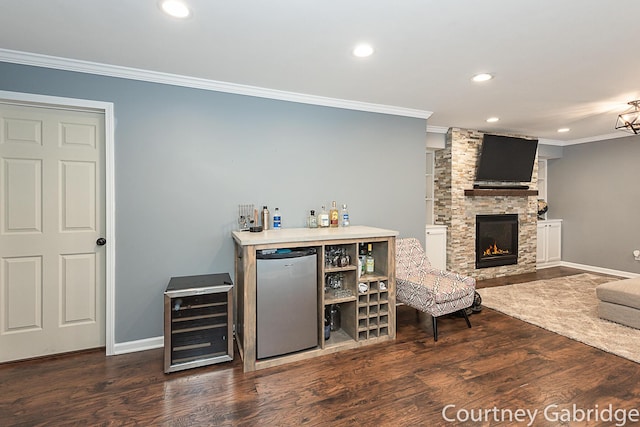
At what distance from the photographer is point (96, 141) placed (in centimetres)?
271

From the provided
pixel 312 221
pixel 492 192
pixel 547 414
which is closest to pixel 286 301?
pixel 312 221

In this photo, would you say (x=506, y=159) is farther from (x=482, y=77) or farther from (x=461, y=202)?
(x=482, y=77)

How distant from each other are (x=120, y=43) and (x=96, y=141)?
Result: 922 millimetres

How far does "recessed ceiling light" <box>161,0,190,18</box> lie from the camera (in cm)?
176

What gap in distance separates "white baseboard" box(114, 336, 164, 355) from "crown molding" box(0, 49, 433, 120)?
229cm

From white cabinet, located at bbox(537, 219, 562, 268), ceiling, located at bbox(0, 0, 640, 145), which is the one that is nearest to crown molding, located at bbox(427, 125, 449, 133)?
ceiling, located at bbox(0, 0, 640, 145)

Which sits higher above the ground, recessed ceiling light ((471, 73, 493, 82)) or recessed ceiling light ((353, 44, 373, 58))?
recessed ceiling light ((471, 73, 493, 82))

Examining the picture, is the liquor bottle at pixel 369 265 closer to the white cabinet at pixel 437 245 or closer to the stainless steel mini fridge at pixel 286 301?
the stainless steel mini fridge at pixel 286 301

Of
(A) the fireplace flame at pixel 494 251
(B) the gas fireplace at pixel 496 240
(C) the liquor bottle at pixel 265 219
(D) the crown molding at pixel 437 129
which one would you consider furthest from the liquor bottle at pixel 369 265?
(A) the fireplace flame at pixel 494 251

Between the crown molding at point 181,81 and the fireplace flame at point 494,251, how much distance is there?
2.89 meters

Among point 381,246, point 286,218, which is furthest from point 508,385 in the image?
point 286,218

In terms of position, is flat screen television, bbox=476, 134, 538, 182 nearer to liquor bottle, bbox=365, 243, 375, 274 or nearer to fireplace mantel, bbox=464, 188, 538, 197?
fireplace mantel, bbox=464, 188, 538, 197

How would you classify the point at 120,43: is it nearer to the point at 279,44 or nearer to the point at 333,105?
the point at 279,44

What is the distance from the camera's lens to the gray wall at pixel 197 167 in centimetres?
270
